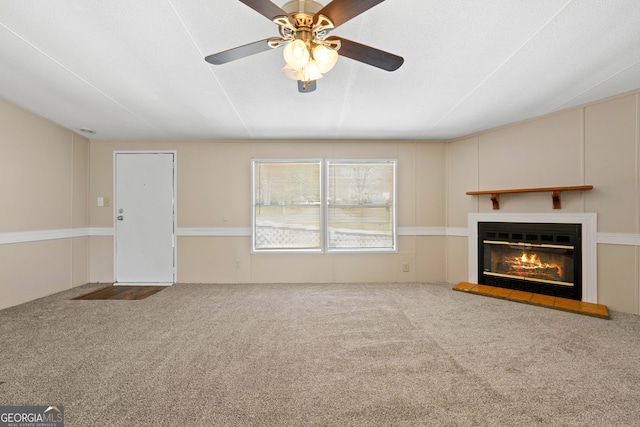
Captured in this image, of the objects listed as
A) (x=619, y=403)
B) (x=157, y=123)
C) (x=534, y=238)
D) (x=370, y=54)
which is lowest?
(x=619, y=403)

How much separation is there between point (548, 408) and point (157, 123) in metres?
4.62

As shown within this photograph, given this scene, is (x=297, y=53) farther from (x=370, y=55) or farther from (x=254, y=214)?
(x=254, y=214)

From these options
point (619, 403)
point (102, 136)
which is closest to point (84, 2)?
point (102, 136)

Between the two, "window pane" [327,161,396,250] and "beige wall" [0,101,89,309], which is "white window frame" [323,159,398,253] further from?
"beige wall" [0,101,89,309]

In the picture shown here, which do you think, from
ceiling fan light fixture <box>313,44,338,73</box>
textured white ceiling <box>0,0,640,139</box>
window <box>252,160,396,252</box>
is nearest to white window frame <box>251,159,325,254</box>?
window <box>252,160,396,252</box>

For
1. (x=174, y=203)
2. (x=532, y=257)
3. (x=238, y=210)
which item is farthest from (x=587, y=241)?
(x=174, y=203)

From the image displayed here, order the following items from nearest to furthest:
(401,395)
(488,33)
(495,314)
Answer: (401,395), (488,33), (495,314)

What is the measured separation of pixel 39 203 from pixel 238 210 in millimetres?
2459

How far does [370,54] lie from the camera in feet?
5.57

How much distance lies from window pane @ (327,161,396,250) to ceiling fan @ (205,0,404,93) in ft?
9.82

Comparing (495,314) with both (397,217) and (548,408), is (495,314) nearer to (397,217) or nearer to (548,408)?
(548,408)

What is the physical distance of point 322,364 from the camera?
2.13 meters

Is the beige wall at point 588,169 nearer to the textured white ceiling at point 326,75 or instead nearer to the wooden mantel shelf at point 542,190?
the wooden mantel shelf at point 542,190

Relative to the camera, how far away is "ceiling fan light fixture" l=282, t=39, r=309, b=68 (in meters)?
1.53
